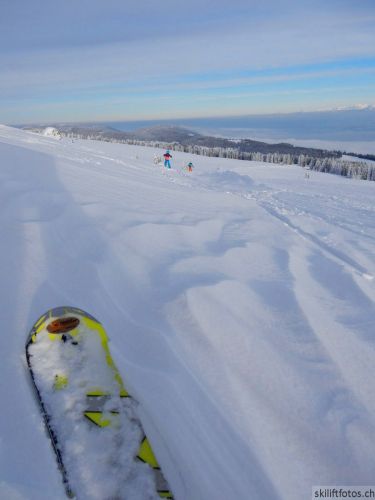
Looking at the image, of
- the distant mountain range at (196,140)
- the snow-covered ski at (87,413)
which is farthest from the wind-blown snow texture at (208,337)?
the distant mountain range at (196,140)

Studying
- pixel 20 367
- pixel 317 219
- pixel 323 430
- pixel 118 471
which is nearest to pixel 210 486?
pixel 118 471

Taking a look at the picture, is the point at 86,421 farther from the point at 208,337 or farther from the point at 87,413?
the point at 208,337

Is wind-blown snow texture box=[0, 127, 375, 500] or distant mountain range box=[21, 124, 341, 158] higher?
distant mountain range box=[21, 124, 341, 158]

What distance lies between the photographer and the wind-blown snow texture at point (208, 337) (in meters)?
2.81

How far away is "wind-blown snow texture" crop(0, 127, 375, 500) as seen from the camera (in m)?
2.81

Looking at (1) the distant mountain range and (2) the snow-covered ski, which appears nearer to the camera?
(2) the snow-covered ski

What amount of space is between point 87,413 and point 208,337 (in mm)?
1452

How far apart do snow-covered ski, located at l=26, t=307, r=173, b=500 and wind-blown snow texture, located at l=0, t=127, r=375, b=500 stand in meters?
0.12

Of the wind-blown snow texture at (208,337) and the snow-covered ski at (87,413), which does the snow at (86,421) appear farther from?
the wind-blown snow texture at (208,337)

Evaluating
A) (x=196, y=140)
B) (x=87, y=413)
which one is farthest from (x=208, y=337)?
(x=196, y=140)

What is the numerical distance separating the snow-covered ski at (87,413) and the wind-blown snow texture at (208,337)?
0.12 m

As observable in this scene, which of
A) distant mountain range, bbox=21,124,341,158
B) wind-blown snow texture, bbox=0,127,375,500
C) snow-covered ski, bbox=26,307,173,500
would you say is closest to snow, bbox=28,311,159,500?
snow-covered ski, bbox=26,307,173,500

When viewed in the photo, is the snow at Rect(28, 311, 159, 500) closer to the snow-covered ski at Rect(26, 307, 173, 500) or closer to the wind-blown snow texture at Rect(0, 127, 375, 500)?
the snow-covered ski at Rect(26, 307, 173, 500)

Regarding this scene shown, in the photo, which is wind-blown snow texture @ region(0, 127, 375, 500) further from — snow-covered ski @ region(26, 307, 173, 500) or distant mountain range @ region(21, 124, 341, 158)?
distant mountain range @ region(21, 124, 341, 158)
